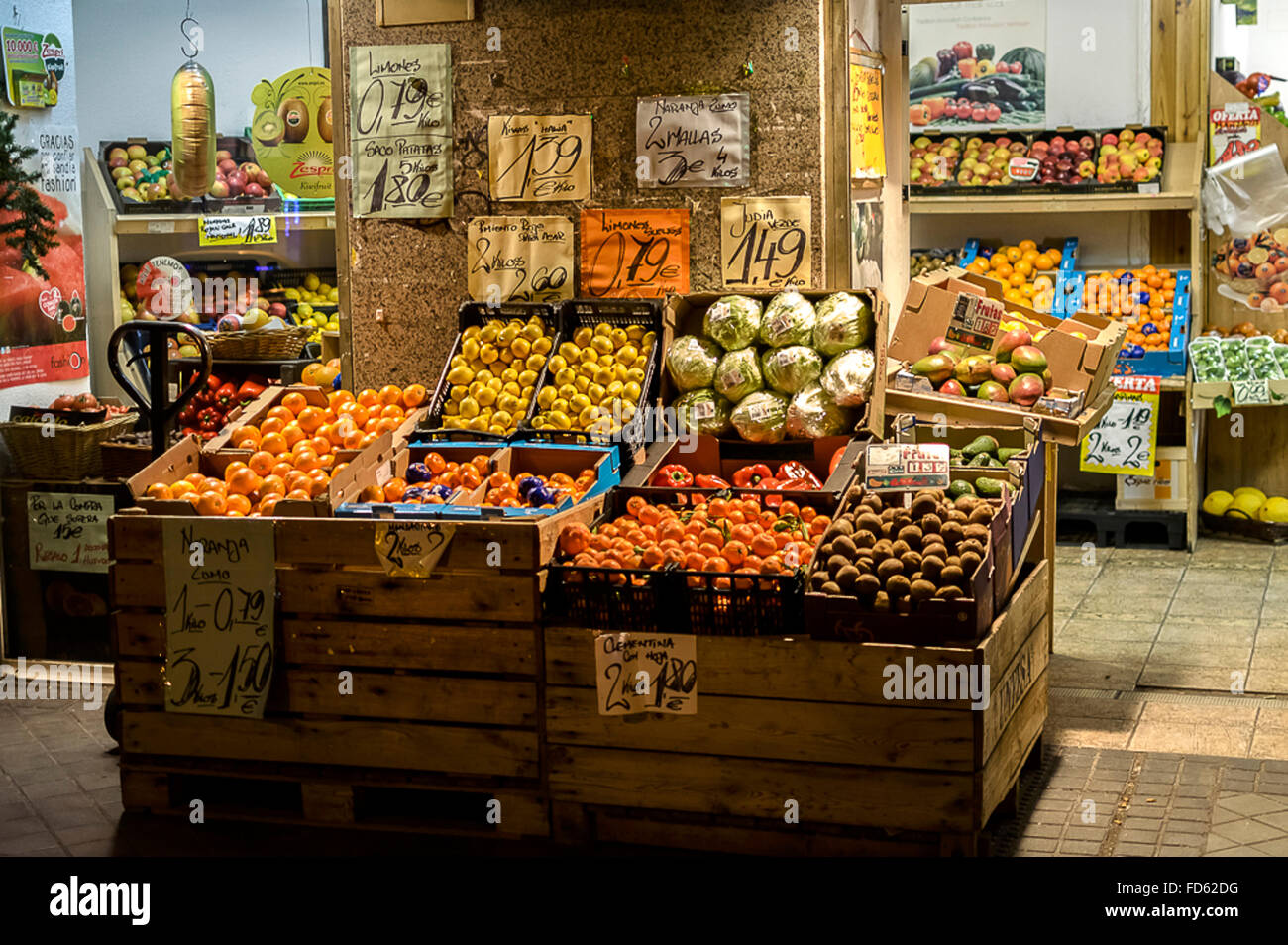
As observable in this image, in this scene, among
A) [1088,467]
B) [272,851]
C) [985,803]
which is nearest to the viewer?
[985,803]

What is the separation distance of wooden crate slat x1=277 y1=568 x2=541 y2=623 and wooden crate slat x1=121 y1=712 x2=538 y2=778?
318mm

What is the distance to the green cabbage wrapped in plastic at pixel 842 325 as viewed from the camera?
4.70 m

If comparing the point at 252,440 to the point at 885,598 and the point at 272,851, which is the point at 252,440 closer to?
the point at 272,851

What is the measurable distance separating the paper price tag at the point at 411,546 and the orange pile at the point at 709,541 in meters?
0.33

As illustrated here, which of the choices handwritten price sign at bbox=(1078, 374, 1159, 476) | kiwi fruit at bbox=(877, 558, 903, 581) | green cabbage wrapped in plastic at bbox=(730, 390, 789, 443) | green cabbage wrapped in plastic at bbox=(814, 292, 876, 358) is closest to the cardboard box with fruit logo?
green cabbage wrapped in plastic at bbox=(814, 292, 876, 358)

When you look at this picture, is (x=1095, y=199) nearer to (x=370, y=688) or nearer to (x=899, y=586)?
(x=899, y=586)

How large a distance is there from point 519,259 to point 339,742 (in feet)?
6.49

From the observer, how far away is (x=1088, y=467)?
770cm

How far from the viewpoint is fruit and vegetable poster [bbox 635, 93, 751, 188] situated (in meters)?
4.98

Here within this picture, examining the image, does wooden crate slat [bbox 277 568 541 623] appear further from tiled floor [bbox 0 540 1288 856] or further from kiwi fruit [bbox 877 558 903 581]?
kiwi fruit [bbox 877 558 903 581]

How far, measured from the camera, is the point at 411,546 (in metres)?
3.98

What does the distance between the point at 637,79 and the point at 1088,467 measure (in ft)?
12.4

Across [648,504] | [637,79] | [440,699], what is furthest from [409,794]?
[637,79]

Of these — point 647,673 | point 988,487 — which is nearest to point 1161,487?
point 988,487
